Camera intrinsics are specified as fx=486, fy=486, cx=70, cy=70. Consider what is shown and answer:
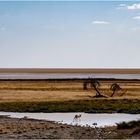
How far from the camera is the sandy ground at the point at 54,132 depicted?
20.8 metres

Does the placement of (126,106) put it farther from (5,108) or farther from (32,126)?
(32,126)

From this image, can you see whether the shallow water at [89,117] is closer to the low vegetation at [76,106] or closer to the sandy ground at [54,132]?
the low vegetation at [76,106]

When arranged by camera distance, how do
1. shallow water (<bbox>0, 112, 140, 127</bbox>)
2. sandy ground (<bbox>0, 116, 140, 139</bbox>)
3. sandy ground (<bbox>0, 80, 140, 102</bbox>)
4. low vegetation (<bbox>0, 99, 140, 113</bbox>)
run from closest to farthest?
sandy ground (<bbox>0, 116, 140, 139</bbox>), shallow water (<bbox>0, 112, 140, 127</bbox>), low vegetation (<bbox>0, 99, 140, 113</bbox>), sandy ground (<bbox>0, 80, 140, 102</bbox>)

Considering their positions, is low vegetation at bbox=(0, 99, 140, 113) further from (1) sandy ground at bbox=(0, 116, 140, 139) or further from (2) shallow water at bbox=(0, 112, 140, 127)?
(1) sandy ground at bbox=(0, 116, 140, 139)

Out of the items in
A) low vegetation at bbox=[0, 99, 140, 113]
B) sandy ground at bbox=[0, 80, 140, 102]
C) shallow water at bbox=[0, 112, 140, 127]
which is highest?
sandy ground at bbox=[0, 80, 140, 102]

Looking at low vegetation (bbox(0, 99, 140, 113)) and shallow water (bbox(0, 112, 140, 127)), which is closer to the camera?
shallow water (bbox(0, 112, 140, 127))

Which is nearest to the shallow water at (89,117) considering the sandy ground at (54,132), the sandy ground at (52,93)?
the sandy ground at (54,132)

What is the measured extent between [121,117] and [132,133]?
33.7 ft

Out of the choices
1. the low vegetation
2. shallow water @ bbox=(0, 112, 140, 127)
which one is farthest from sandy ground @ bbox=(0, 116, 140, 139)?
the low vegetation

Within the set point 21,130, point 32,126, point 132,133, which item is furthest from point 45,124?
point 132,133

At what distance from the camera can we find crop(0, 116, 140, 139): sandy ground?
2082 cm

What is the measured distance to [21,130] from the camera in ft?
74.8

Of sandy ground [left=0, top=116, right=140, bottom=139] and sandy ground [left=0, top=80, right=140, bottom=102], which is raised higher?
sandy ground [left=0, top=80, right=140, bottom=102]

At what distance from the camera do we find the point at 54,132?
2233 cm
